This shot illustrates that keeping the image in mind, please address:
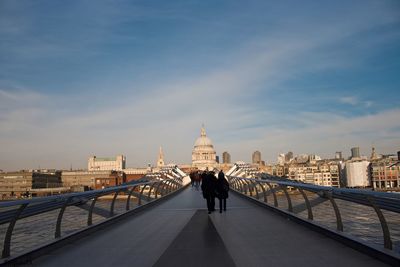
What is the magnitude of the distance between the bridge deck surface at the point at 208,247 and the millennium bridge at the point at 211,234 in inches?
0.6

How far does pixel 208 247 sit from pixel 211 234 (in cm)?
170

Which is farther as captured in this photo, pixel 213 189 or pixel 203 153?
pixel 203 153

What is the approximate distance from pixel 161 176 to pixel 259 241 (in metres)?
21.2

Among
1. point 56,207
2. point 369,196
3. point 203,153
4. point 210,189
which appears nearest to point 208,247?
point 369,196

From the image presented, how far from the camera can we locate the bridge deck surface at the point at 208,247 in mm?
6520

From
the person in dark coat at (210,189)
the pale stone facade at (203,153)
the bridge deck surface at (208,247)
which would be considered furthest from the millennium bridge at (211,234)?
the pale stone facade at (203,153)

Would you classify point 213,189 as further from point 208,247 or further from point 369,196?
point 369,196

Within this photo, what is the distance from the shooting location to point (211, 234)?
9406mm

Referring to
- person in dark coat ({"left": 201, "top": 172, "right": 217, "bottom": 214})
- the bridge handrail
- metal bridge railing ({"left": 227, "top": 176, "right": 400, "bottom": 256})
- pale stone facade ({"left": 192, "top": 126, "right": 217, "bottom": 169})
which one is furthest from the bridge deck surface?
pale stone facade ({"left": 192, "top": 126, "right": 217, "bottom": 169})

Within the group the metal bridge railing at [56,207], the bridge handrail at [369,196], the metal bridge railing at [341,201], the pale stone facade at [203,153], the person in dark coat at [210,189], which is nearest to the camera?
the bridge handrail at [369,196]

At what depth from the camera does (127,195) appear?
1470cm

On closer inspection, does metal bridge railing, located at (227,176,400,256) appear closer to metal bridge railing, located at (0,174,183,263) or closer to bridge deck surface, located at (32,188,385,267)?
bridge deck surface, located at (32,188,385,267)

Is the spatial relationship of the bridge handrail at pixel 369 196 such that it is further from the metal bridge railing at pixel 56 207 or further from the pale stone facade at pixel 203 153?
the pale stone facade at pixel 203 153

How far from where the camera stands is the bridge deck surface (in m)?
6.52
